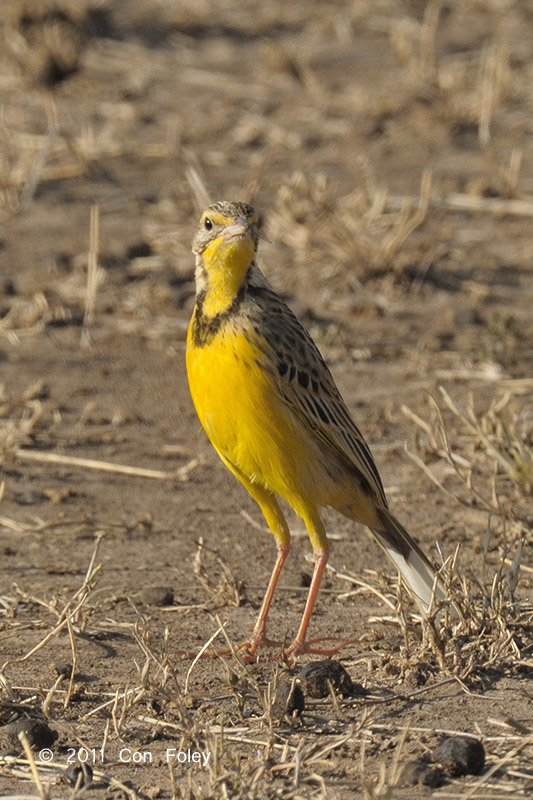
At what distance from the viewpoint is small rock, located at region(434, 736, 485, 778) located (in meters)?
4.23

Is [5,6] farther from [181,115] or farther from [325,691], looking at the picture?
[325,691]

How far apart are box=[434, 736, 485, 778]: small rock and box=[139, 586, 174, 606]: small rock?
1921 mm

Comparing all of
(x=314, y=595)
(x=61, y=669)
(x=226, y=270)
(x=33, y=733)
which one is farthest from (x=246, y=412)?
(x=33, y=733)

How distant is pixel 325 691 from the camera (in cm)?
485

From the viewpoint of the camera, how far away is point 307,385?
5.41 metres

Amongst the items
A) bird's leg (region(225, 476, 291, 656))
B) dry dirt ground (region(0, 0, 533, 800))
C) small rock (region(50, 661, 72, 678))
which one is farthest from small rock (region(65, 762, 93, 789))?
bird's leg (region(225, 476, 291, 656))

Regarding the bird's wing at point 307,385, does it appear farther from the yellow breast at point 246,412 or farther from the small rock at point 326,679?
the small rock at point 326,679

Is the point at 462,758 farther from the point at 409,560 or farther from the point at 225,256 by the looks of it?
the point at 225,256

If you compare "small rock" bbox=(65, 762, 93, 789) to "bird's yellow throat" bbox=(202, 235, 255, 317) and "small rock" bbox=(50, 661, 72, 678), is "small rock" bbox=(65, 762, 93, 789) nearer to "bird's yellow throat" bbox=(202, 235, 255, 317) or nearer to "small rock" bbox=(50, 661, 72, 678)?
"small rock" bbox=(50, 661, 72, 678)

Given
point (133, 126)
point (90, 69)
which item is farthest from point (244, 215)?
point (90, 69)

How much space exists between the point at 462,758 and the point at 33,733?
5.05ft

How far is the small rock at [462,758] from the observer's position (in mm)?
4230

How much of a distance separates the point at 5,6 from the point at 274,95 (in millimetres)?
3320

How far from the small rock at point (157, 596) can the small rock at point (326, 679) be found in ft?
3.78
